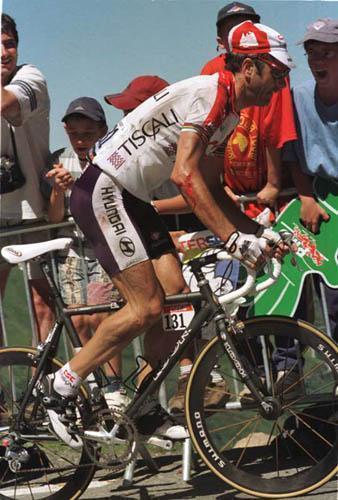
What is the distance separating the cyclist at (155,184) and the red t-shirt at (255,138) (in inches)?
24.9

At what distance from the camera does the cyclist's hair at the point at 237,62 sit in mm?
5242

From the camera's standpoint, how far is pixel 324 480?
17.8ft

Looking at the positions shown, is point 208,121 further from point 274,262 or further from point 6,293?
point 6,293

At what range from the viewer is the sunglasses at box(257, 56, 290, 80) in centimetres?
524

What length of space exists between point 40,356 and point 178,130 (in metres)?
1.33

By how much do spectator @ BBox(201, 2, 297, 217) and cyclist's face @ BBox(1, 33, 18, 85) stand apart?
3.64 ft

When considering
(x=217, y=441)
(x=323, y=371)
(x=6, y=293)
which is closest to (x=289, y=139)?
(x=323, y=371)

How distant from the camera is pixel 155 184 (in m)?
5.50

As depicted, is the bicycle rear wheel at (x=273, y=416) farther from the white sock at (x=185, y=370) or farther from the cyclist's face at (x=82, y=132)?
the cyclist's face at (x=82, y=132)

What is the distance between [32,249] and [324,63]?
6.33 ft

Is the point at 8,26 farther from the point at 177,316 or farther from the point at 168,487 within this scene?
the point at 168,487

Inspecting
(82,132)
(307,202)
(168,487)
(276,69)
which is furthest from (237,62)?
(168,487)

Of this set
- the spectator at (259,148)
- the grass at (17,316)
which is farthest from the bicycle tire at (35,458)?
the spectator at (259,148)

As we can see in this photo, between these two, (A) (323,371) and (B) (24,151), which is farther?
(B) (24,151)
